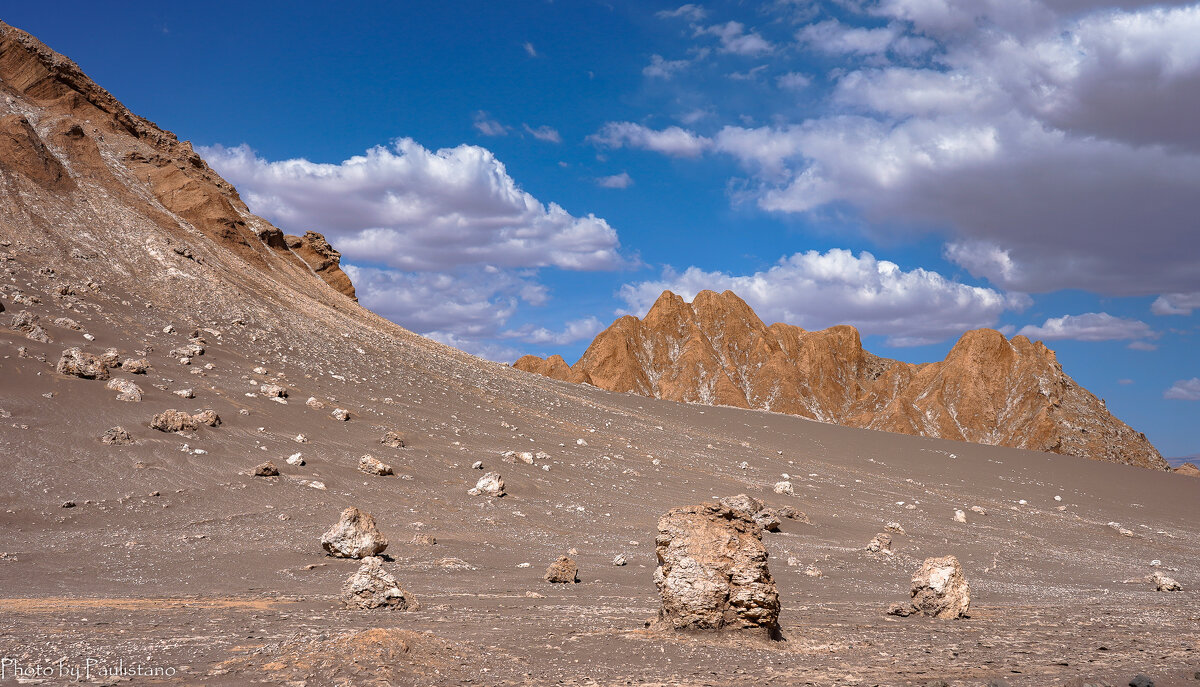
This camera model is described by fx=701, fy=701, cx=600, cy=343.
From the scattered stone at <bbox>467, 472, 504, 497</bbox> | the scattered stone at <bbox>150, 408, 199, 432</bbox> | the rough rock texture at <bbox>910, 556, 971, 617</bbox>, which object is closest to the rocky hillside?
the scattered stone at <bbox>467, 472, 504, 497</bbox>

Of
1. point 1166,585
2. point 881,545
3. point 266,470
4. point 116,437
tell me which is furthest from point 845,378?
point 116,437

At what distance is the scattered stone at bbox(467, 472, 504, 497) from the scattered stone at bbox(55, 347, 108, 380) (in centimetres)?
752

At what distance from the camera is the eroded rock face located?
6422 mm

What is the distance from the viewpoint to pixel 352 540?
9172 mm

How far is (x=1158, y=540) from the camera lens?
17875 mm

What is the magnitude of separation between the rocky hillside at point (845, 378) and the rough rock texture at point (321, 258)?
3851 centimetres

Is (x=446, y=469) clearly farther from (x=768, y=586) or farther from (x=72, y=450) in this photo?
(x=768, y=586)

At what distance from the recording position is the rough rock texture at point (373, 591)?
6844 millimetres

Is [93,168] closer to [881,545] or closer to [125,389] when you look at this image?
[125,389]

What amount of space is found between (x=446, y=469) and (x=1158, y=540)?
17901 mm

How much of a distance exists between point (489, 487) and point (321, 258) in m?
28.5

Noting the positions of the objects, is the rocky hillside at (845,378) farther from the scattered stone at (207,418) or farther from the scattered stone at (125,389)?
the scattered stone at (125,389)

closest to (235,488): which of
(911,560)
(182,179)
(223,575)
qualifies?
(223,575)

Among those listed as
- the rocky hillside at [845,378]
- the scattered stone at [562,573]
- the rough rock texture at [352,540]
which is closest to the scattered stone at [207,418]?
the rough rock texture at [352,540]
